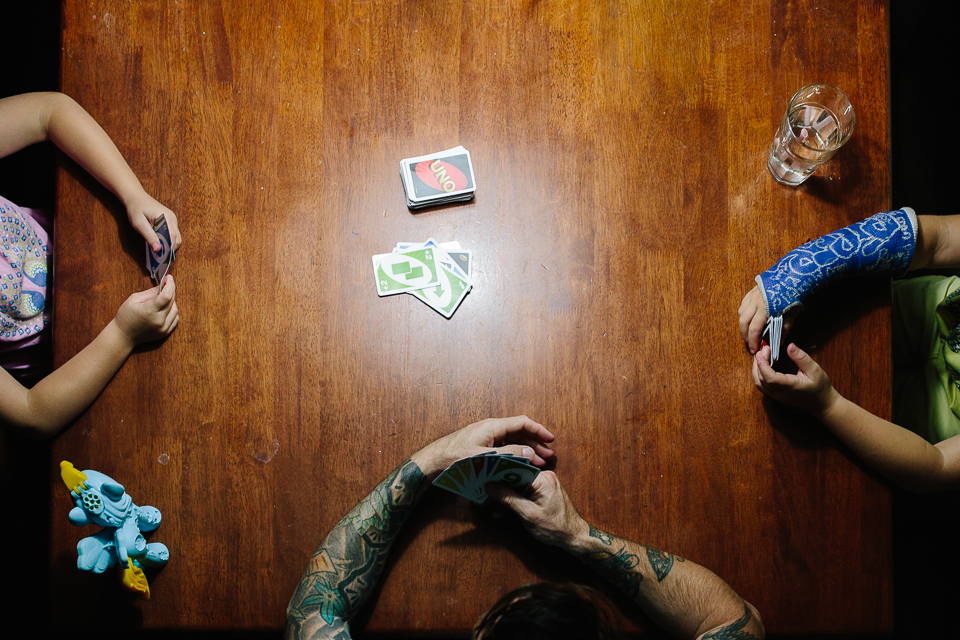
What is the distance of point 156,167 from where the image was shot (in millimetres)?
1254

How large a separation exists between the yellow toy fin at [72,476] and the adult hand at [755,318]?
4.73ft

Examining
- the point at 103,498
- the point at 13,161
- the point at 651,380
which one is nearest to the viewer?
the point at 103,498

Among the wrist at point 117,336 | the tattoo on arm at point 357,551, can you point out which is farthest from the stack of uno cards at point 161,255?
the tattoo on arm at point 357,551

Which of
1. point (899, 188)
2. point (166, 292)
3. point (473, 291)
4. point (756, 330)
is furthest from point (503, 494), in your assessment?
point (899, 188)

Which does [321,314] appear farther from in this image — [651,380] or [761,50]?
Answer: [761,50]

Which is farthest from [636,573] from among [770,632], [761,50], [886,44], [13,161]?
[13,161]

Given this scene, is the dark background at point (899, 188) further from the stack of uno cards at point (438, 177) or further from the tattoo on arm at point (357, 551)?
the stack of uno cards at point (438, 177)

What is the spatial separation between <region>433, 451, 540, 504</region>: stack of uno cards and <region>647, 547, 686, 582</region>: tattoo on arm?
0.32 m

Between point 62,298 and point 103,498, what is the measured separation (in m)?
0.50

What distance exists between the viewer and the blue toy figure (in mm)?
1056

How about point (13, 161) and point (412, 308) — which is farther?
point (13, 161)

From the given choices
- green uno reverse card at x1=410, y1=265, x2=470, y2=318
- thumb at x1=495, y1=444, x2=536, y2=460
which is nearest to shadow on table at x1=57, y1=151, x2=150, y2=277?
green uno reverse card at x1=410, y1=265, x2=470, y2=318

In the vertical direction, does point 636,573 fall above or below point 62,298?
below

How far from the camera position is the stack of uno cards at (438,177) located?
3.97 feet
